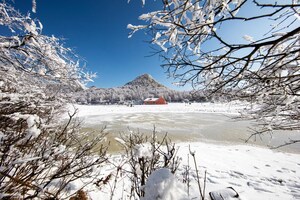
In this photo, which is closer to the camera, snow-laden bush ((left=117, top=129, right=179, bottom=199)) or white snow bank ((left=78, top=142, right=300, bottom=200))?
white snow bank ((left=78, top=142, right=300, bottom=200))

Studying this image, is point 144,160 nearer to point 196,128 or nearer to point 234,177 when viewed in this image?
point 234,177

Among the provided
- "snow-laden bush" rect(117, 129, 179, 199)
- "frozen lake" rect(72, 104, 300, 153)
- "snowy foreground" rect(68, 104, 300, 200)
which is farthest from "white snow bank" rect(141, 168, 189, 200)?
"frozen lake" rect(72, 104, 300, 153)

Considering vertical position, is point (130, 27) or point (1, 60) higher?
point (130, 27)

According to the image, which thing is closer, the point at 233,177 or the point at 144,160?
the point at 144,160

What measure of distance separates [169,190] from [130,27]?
1594mm

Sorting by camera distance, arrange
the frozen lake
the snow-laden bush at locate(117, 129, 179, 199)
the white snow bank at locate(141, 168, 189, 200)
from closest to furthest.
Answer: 1. the white snow bank at locate(141, 168, 189, 200)
2. the snow-laden bush at locate(117, 129, 179, 199)
3. the frozen lake

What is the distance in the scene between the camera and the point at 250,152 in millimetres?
8477

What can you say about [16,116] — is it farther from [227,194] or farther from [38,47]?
[227,194]

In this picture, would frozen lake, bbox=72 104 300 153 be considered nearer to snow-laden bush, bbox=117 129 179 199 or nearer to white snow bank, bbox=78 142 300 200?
snow-laden bush, bbox=117 129 179 199

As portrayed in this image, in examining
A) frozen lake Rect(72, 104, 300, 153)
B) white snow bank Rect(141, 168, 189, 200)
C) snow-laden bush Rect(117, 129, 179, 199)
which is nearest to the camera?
white snow bank Rect(141, 168, 189, 200)

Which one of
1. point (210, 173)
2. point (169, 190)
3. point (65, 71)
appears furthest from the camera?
point (210, 173)

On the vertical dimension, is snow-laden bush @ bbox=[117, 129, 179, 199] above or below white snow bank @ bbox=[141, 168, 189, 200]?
below

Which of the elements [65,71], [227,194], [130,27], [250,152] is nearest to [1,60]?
[65,71]

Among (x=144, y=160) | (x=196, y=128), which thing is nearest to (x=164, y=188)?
(x=144, y=160)
